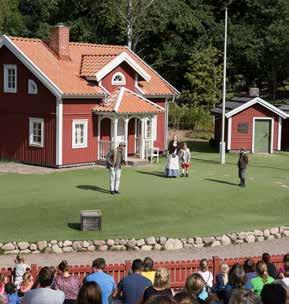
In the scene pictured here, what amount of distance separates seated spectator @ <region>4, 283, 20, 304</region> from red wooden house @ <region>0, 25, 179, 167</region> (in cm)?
1900

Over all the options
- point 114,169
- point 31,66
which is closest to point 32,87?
point 31,66

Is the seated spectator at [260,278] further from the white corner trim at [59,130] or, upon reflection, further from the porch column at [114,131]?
the porch column at [114,131]

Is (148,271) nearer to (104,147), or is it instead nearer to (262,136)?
(104,147)

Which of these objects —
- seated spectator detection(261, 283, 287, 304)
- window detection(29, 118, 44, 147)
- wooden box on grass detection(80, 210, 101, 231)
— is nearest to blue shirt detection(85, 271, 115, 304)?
seated spectator detection(261, 283, 287, 304)

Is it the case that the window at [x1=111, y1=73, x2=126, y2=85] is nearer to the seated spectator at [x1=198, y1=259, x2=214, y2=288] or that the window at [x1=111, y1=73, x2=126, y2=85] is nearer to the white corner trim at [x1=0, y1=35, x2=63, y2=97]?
the white corner trim at [x1=0, y1=35, x2=63, y2=97]

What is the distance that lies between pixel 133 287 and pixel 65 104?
21.3 m

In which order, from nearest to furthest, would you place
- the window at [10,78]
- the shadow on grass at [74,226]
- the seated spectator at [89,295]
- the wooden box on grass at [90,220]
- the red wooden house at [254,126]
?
the seated spectator at [89,295] → the wooden box on grass at [90,220] → the shadow on grass at [74,226] → the window at [10,78] → the red wooden house at [254,126]

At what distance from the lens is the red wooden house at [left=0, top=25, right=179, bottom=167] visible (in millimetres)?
30797

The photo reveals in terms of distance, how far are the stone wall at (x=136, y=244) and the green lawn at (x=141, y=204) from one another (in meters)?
0.49

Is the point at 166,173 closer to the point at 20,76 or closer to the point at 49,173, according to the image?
the point at 49,173

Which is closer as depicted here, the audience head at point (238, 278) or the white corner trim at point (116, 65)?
the audience head at point (238, 278)

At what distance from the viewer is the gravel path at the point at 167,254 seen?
1864 centimetres

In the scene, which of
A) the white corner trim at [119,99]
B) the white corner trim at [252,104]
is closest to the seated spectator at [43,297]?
the white corner trim at [119,99]

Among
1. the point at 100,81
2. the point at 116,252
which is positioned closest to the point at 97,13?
the point at 100,81
